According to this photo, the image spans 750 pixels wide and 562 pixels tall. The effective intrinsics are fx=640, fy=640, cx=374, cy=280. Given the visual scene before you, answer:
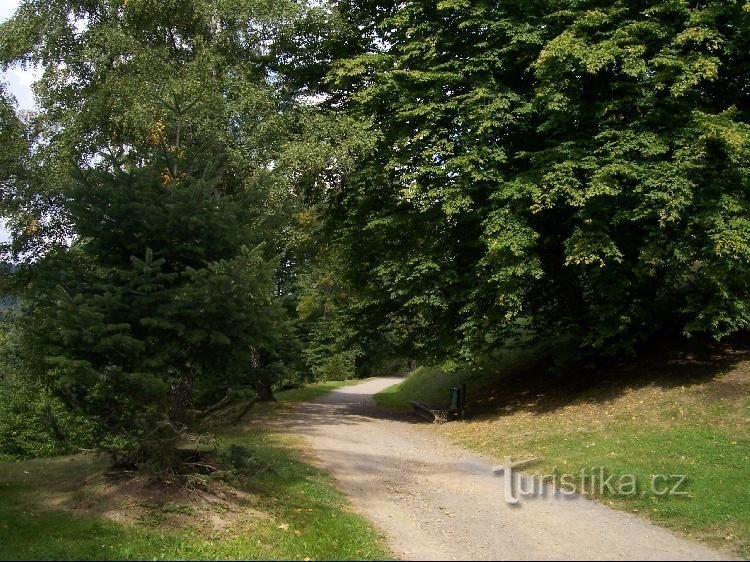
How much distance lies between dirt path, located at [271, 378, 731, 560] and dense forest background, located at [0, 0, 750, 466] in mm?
2498

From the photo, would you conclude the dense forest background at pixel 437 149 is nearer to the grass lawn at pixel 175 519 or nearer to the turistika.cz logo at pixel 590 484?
the grass lawn at pixel 175 519

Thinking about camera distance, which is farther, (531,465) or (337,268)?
(337,268)

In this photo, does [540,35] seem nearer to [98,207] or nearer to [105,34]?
[105,34]

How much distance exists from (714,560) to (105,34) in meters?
16.2

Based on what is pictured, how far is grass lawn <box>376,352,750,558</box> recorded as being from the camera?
344 inches

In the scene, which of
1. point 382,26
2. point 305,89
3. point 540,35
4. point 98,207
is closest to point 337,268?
point 305,89

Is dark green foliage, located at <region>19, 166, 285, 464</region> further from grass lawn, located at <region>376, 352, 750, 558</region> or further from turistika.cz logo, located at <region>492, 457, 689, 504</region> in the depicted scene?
grass lawn, located at <region>376, 352, 750, 558</region>

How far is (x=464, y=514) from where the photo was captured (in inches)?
332

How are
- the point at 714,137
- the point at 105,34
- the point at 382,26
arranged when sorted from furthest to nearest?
the point at 382,26 < the point at 105,34 < the point at 714,137

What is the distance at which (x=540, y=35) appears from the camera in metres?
16.1

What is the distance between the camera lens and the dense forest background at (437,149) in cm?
1391

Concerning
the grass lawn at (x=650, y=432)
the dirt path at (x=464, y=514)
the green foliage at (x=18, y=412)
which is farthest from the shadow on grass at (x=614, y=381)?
the green foliage at (x=18, y=412)

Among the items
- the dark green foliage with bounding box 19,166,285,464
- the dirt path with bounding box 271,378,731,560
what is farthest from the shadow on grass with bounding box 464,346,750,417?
the dark green foliage with bounding box 19,166,285,464

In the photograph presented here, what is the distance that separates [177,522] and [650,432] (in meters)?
9.16
